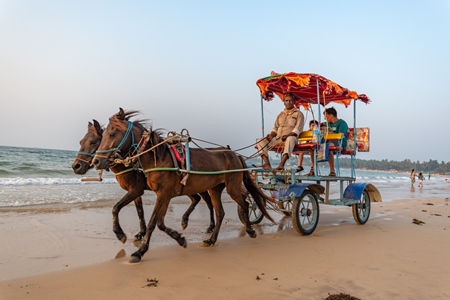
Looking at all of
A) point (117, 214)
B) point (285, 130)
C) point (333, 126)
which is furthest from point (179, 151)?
point (333, 126)

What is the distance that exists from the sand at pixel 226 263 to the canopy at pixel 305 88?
9.88 ft

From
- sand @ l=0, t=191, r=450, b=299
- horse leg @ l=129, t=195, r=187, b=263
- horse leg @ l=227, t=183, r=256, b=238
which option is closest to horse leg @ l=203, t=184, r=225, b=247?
horse leg @ l=227, t=183, r=256, b=238

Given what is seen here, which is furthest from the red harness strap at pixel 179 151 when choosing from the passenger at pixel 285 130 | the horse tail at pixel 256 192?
the passenger at pixel 285 130

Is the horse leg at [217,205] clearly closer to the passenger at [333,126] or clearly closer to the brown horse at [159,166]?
the brown horse at [159,166]

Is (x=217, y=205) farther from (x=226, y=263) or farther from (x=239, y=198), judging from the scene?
(x=226, y=263)

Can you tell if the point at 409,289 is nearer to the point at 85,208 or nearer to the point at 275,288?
the point at 275,288

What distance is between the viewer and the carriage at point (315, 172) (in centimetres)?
730

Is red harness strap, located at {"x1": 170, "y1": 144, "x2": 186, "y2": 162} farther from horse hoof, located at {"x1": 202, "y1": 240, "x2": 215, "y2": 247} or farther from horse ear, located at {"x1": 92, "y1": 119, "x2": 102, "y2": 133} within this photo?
horse hoof, located at {"x1": 202, "y1": 240, "x2": 215, "y2": 247}

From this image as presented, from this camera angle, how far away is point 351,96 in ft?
26.8

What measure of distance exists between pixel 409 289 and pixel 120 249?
13.4 ft

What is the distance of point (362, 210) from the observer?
30.3 feet

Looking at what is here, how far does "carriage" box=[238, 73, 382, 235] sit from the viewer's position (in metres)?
7.30

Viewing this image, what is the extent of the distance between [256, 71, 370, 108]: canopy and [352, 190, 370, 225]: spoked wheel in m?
2.37

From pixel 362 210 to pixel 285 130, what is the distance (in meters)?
3.22
